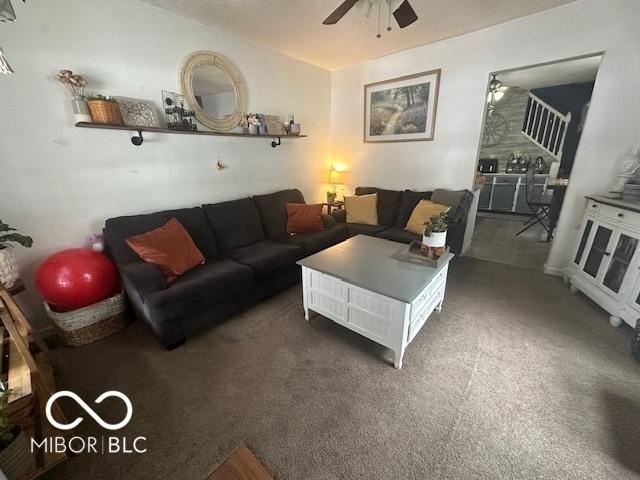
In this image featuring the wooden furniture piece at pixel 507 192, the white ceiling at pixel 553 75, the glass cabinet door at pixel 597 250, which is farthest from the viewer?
the wooden furniture piece at pixel 507 192

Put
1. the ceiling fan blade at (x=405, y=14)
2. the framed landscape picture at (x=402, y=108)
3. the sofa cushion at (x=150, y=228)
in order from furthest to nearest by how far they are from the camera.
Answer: the framed landscape picture at (x=402, y=108) < the sofa cushion at (x=150, y=228) < the ceiling fan blade at (x=405, y=14)

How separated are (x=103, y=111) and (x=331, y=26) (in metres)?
2.16

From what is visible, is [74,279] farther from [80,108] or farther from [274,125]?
[274,125]

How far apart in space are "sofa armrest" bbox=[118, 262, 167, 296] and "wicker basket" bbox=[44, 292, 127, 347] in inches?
11.8

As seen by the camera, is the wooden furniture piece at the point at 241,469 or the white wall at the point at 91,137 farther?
the white wall at the point at 91,137

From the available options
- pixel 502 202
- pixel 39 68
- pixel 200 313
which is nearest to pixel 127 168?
pixel 39 68

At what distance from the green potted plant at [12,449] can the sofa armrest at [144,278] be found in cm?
76

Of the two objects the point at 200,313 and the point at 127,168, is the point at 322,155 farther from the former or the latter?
the point at 200,313

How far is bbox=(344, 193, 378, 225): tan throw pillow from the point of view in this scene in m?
3.46

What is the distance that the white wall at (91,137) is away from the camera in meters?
1.74

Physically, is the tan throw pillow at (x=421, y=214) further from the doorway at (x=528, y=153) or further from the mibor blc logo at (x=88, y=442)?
the mibor blc logo at (x=88, y=442)

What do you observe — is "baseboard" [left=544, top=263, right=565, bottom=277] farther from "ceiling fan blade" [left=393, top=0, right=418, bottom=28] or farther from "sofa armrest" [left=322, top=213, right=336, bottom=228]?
"ceiling fan blade" [left=393, top=0, right=418, bottom=28]

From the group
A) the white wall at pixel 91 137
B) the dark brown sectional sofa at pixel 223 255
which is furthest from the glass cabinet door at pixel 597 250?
the white wall at pixel 91 137

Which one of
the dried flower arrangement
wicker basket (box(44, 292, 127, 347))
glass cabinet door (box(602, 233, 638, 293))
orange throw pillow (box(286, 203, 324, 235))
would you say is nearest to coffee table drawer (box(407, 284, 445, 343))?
glass cabinet door (box(602, 233, 638, 293))
